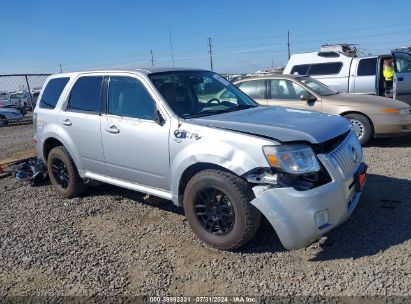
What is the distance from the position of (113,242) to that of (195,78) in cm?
221

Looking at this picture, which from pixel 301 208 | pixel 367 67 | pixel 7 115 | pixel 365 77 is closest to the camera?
pixel 301 208

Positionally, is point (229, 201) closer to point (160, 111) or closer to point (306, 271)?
point (306, 271)

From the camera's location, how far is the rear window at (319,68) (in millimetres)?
12000

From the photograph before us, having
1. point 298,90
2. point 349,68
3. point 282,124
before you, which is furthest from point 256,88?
point 282,124

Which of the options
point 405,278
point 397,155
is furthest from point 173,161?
point 397,155

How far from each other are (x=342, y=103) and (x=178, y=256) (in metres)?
5.72

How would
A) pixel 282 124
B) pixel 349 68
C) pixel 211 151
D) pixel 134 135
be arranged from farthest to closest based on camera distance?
pixel 349 68 < pixel 134 135 < pixel 282 124 < pixel 211 151

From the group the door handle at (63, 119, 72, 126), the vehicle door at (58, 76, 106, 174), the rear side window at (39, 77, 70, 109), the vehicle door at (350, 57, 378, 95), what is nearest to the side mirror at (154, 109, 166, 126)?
the vehicle door at (58, 76, 106, 174)

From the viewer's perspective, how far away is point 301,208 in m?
3.33

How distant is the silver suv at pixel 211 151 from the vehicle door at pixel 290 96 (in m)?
3.55

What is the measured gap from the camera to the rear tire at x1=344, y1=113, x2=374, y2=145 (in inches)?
318

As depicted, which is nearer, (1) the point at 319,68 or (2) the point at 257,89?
(2) the point at 257,89

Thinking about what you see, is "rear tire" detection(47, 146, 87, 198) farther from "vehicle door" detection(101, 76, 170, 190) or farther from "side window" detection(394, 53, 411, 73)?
"side window" detection(394, 53, 411, 73)

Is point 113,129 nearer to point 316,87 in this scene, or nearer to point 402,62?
point 316,87
